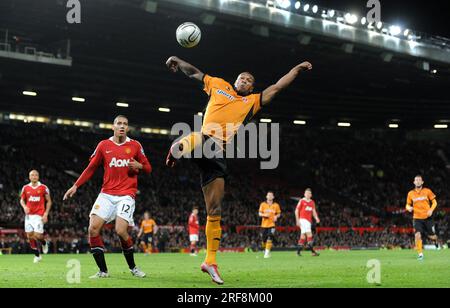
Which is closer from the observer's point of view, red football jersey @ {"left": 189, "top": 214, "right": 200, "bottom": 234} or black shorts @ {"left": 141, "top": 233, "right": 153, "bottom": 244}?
red football jersey @ {"left": 189, "top": 214, "right": 200, "bottom": 234}

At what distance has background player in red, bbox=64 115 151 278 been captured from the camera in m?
10.4

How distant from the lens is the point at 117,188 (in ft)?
34.5

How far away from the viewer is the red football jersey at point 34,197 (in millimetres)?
18469

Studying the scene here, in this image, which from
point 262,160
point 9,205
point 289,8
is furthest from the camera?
point 262,160

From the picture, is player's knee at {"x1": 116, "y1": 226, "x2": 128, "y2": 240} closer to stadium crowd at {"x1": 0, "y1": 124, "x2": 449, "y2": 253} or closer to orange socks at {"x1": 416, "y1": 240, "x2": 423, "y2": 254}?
orange socks at {"x1": 416, "y1": 240, "x2": 423, "y2": 254}

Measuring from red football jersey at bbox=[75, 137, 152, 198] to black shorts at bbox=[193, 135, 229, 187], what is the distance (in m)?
1.59

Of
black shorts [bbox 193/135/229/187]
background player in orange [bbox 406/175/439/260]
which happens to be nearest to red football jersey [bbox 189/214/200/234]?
background player in orange [bbox 406/175/439/260]

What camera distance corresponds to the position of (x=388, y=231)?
4359cm

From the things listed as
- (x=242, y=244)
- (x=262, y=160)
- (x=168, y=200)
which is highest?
(x=262, y=160)

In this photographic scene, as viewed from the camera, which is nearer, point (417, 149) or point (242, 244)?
point (242, 244)

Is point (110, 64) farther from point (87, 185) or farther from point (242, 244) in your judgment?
point (242, 244)

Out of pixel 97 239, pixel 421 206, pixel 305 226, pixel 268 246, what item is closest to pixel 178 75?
pixel 305 226
